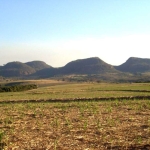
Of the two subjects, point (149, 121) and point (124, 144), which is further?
point (149, 121)

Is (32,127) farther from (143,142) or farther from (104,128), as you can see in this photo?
(143,142)

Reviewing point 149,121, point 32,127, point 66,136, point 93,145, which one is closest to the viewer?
point 93,145

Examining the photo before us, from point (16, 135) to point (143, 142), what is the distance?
5.45 meters

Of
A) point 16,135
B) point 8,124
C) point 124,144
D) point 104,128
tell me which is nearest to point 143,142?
point 124,144

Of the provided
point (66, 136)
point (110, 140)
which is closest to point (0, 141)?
point (66, 136)

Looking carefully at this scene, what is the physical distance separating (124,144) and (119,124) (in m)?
3.78

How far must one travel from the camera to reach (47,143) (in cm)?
1049

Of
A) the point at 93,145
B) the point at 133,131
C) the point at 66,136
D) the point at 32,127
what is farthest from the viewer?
the point at 32,127

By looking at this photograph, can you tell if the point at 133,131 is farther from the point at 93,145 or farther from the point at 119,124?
the point at 93,145

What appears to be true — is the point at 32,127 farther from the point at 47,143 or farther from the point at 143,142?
the point at 143,142

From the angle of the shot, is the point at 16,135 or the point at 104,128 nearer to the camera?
the point at 16,135

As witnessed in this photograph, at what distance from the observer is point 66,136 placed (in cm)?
1159

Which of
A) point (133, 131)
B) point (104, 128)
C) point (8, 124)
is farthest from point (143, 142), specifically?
point (8, 124)

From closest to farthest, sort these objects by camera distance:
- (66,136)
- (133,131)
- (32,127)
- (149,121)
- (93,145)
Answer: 1. (93,145)
2. (66,136)
3. (133,131)
4. (32,127)
5. (149,121)
